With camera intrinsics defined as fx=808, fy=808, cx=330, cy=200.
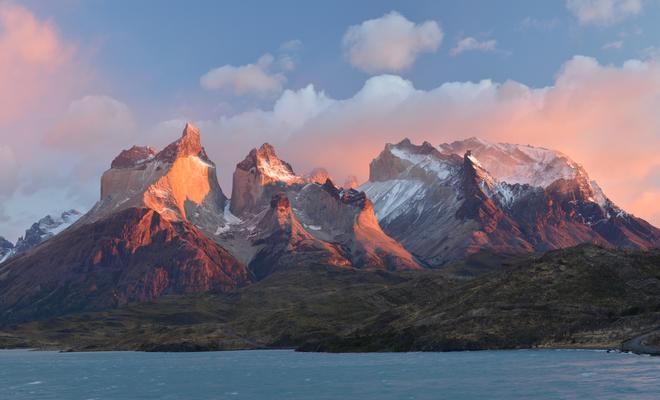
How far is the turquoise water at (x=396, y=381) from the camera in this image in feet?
370

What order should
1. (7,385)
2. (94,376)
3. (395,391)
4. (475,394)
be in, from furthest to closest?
(94,376), (7,385), (395,391), (475,394)

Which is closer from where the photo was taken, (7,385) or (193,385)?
(193,385)

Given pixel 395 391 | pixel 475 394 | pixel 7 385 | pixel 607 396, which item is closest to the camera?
pixel 607 396

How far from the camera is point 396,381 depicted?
138750mm

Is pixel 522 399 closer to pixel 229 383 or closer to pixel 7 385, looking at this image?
pixel 229 383

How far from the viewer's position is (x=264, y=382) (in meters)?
150

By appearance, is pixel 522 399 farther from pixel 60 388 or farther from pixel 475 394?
pixel 60 388

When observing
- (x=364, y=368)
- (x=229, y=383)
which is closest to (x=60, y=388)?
(x=229, y=383)

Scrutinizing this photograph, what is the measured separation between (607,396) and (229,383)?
244ft

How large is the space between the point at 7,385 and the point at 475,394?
10428 centimetres

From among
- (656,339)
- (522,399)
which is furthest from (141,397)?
(656,339)

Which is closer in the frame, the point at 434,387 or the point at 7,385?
the point at 434,387

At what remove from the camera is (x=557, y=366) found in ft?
493

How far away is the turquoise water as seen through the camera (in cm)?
11288
